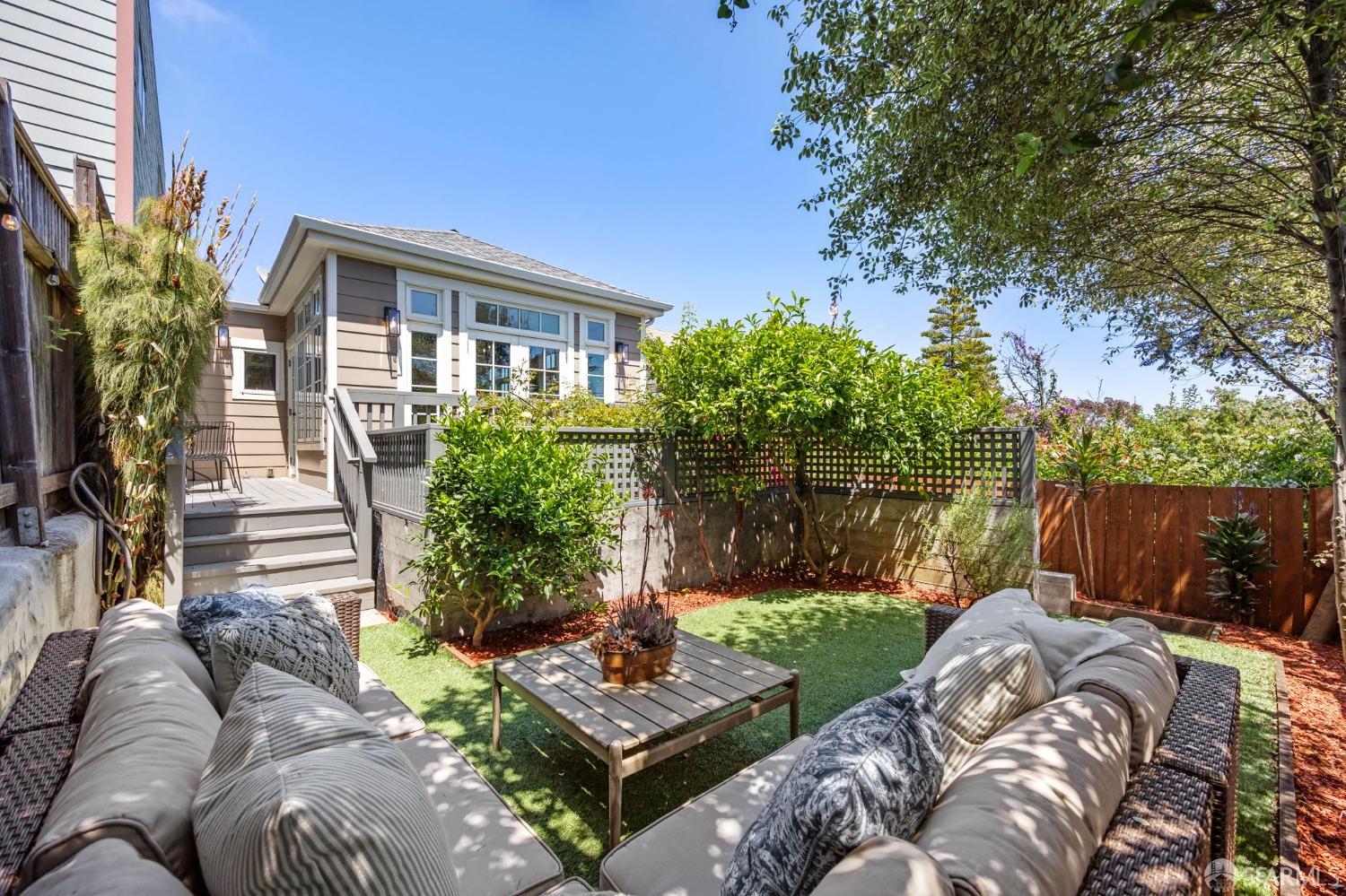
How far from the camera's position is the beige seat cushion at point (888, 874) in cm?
94

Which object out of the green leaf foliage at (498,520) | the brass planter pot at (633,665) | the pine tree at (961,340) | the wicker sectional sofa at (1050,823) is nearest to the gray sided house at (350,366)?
the green leaf foliage at (498,520)

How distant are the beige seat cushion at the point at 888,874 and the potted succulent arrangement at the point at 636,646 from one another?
6.32 ft

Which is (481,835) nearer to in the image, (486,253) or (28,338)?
(28,338)

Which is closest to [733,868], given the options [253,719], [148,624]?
[253,719]

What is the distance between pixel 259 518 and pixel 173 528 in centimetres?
107

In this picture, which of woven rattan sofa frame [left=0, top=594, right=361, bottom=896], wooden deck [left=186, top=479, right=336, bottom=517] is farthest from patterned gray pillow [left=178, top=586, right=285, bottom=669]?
wooden deck [left=186, top=479, right=336, bottom=517]

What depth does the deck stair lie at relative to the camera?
195 inches

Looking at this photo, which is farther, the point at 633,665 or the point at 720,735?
the point at 720,735

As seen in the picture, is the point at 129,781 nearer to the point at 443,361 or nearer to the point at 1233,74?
the point at 1233,74

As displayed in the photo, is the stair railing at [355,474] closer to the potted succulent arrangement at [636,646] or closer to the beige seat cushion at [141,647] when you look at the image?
the beige seat cushion at [141,647]

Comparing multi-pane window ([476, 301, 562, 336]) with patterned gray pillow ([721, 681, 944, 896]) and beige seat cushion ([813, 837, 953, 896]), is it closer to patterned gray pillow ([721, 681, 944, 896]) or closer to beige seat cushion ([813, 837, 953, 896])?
patterned gray pillow ([721, 681, 944, 896])

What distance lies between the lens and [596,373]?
9.62 meters

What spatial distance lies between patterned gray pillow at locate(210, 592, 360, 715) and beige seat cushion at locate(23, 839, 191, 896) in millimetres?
1168

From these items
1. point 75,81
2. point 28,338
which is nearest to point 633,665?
point 28,338
